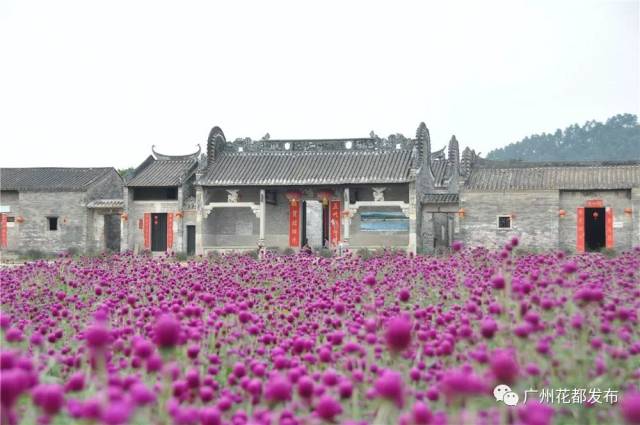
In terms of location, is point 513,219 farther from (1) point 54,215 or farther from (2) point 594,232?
(1) point 54,215

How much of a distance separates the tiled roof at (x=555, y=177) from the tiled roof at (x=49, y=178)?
1513cm

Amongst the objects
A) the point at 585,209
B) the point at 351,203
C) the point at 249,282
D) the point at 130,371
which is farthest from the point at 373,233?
the point at 130,371

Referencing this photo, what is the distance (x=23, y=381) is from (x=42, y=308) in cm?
527

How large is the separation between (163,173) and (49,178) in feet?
16.3

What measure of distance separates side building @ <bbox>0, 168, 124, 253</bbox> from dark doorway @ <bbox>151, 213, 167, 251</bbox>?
1.44m

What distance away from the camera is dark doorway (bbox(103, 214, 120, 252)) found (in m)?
27.8

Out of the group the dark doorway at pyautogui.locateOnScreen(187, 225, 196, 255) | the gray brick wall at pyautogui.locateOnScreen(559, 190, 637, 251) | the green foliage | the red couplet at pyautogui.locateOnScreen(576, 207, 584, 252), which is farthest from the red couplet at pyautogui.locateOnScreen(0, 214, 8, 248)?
the green foliage

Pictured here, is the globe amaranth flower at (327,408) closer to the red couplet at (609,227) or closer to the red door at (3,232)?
the red couplet at (609,227)

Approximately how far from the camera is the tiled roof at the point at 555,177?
21953 mm

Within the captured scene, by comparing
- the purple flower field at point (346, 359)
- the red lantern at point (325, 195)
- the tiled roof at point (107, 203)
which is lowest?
the purple flower field at point (346, 359)

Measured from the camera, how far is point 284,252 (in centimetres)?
2367

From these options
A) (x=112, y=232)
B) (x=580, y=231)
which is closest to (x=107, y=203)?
(x=112, y=232)

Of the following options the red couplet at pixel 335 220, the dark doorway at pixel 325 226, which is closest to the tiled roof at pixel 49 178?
the dark doorway at pixel 325 226

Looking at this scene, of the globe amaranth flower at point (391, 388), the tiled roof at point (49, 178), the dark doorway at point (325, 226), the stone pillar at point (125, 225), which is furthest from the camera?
the dark doorway at point (325, 226)
